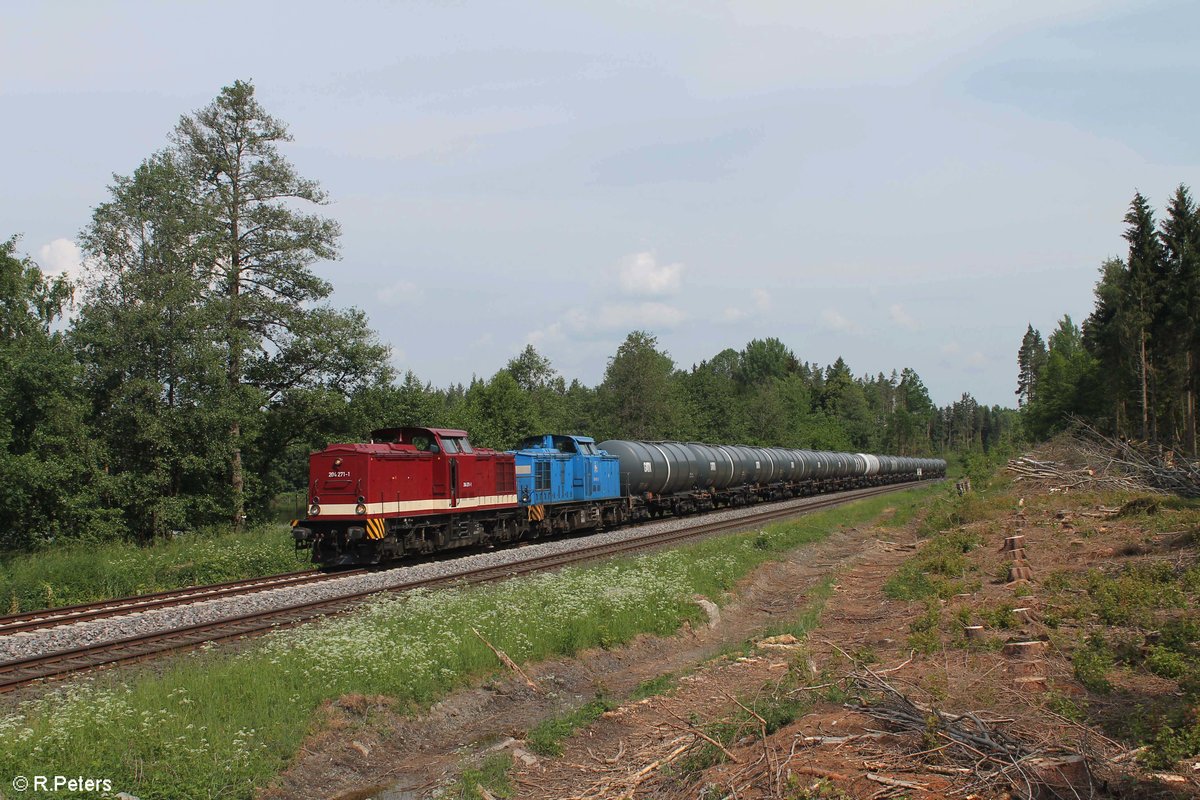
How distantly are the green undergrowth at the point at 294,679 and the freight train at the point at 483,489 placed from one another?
217 inches

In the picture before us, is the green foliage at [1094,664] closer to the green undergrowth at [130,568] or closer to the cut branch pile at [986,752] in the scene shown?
the cut branch pile at [986,752]

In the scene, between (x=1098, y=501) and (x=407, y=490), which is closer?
(x=407, y=490)

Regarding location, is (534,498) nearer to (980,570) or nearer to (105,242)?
(980,570)

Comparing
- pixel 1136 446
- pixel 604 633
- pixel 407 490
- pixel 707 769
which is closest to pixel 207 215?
pixel 407 490

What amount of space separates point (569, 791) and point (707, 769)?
152 centimetres

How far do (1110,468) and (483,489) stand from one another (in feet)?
86.3

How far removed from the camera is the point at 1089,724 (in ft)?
24.6

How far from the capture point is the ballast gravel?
486 inches

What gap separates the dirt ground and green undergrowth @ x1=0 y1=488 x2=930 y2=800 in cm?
35

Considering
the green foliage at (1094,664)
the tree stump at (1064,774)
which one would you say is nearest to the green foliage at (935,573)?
the green foliage at (1094,664)

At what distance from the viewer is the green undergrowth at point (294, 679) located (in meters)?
7.21

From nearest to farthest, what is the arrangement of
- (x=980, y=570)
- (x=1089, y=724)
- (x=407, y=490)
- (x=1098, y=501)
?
(x=1089, y=724)
(x=980, y=570)
(x=407, y=490)
(x=1098, y=501)

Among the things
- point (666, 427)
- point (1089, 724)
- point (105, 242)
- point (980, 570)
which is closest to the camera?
point (1089, 724)

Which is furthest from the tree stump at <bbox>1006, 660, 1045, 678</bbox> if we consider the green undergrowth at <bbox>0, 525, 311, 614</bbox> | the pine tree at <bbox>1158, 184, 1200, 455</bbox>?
the pine tree at <bbox>1158, 184, 1200, 455</bbox>
